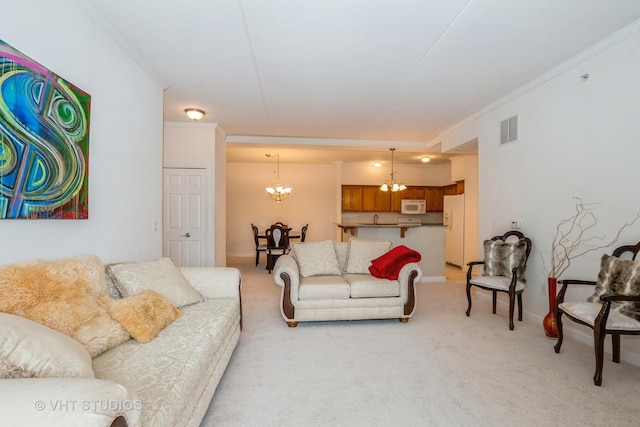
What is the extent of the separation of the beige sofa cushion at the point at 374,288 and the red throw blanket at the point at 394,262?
9 centimetres

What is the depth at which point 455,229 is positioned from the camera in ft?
23.1

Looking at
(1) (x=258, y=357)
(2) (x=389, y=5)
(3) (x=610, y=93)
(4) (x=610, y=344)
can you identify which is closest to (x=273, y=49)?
(2) (x=389, y=5)

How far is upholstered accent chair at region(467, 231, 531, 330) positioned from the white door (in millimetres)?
3876

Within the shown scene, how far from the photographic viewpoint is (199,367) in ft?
5.38

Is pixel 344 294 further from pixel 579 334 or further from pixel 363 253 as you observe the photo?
pixel 579 334

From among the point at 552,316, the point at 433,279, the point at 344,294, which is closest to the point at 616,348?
the point at 552,316

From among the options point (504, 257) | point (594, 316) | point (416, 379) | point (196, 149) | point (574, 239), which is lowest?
point (416, 379)

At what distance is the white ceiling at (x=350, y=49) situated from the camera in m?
2.24

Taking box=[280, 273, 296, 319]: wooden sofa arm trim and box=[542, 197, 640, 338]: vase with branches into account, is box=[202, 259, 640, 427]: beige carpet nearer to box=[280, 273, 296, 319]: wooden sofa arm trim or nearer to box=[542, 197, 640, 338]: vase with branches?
box=[280, 273, 296, 319]: wooden sofa arm trim

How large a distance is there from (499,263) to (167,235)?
465 centimetres

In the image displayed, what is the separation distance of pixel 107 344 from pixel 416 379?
2029mm

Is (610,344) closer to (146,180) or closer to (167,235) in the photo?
(146,180)

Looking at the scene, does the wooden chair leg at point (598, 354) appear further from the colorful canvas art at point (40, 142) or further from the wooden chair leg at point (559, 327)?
the colorful canvas art at point (40, 142)

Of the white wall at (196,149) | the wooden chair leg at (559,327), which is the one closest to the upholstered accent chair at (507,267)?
the wooden chair leg at (559,327)
